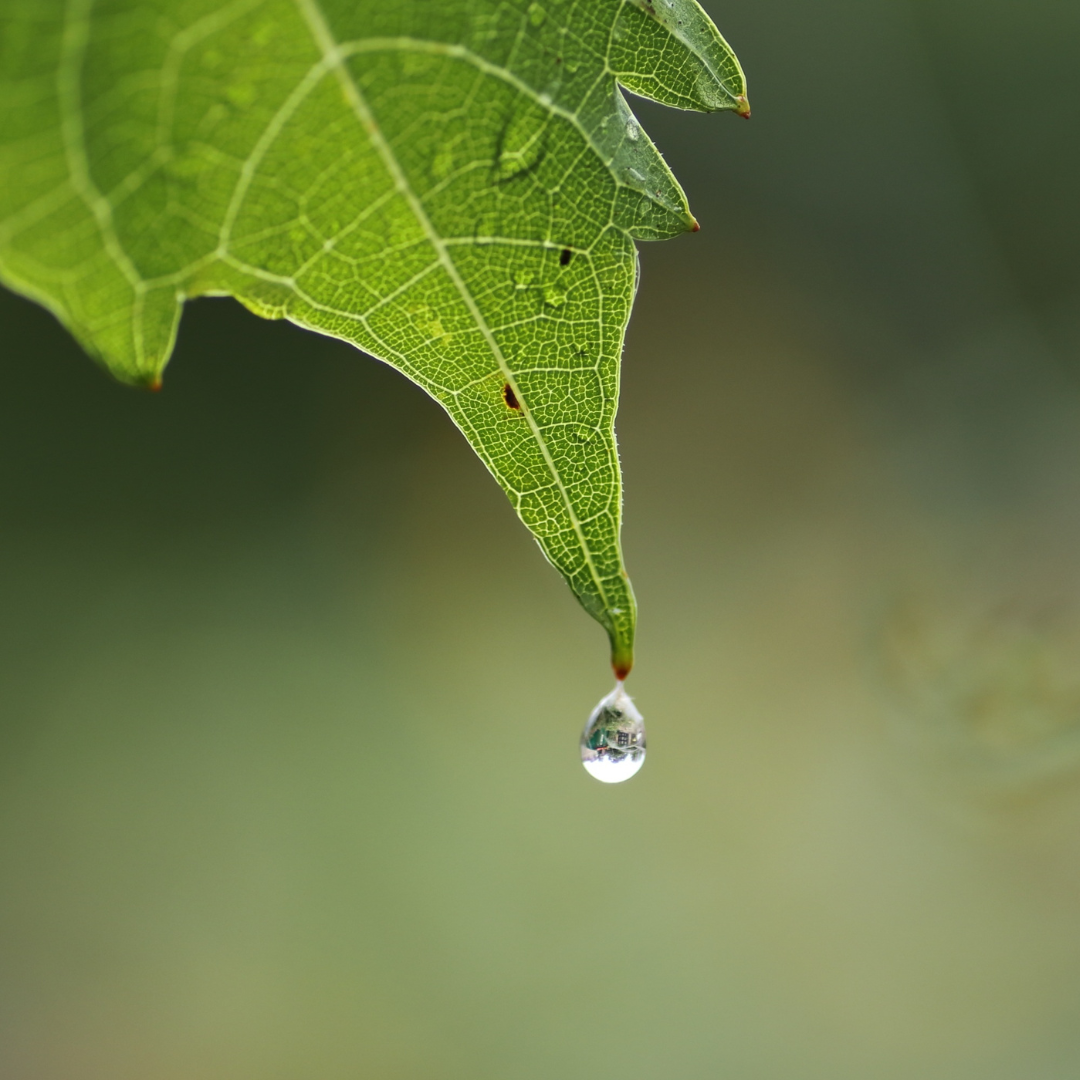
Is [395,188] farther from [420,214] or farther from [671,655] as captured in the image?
[671,655]

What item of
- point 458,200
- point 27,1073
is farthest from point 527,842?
point 458,200

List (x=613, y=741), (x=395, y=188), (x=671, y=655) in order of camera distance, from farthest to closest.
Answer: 1. (x=671, y=655)
2. (x=613, y=741)
3. (x=395, y=188)

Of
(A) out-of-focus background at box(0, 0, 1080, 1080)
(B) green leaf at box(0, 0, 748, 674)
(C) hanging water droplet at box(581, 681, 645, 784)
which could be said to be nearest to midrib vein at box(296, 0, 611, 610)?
(B) green leaf at box(0, 0, 748, 674)

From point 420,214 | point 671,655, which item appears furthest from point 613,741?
point 671,655

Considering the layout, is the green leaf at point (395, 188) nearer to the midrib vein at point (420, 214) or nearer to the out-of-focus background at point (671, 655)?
the midrib vein at point (420, 214)

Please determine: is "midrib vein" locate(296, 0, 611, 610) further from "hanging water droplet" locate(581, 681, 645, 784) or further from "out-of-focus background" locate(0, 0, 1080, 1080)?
"out-of-focus background" locate(0, 0, 1080, 1080)

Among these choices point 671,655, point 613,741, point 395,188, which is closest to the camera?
point 395,188

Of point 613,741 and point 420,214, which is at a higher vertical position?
point 420,214
